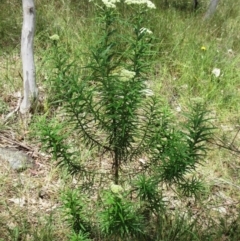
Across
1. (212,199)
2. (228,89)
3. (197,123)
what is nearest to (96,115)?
(197,123)

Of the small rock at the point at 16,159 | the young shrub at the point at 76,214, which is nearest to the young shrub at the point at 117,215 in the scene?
the young shrub at the point at 76,214

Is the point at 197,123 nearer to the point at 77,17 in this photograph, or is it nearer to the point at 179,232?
the point at 179,232

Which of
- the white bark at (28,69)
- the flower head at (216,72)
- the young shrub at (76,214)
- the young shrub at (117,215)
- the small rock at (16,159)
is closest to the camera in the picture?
the young shrub at (117,215)

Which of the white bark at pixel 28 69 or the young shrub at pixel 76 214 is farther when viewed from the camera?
the white bark at pixel 28 69

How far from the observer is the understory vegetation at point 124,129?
2197 millimetres

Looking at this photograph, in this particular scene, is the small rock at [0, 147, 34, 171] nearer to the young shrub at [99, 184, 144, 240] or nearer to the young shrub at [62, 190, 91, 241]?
the young shrub at [62, 190, 91, 241]

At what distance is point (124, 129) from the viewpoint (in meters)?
2.22

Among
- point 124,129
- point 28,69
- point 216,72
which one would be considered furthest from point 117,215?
point 216,72

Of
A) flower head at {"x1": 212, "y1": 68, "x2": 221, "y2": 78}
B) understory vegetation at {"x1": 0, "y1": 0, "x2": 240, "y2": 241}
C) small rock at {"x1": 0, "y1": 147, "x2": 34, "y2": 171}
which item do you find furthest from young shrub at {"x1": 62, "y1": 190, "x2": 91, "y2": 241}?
flower head at {"x1": 212, "y1": 68, "x2": 221, "y2": 78}

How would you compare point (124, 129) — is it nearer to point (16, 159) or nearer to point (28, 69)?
point (16, 159)

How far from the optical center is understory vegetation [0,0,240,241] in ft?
7.21

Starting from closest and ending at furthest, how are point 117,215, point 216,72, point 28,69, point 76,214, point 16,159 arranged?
point 117,215
point 76,214
point 16,159
point 28,69
point 216,72

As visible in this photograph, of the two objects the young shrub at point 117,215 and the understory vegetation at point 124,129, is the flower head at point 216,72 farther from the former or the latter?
the young shrub at point 117,215

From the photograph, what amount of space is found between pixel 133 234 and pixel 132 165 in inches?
32.3
